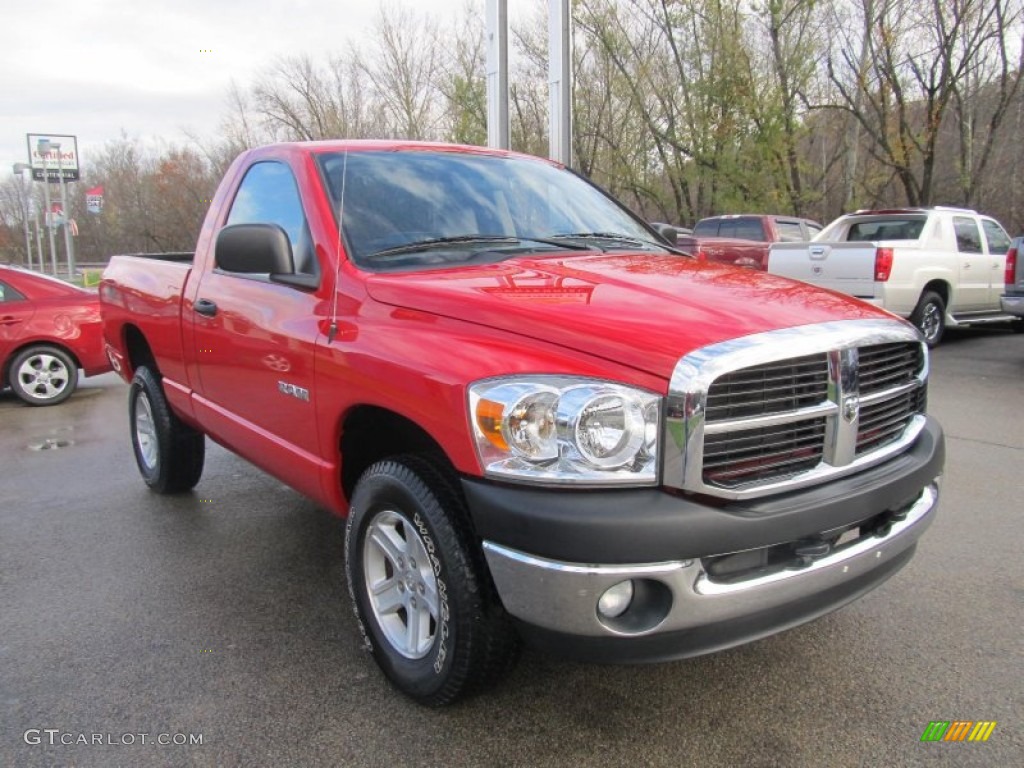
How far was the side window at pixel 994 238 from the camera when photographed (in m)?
11.8

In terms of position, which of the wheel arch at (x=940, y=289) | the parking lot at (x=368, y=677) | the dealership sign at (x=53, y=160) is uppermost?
the dealership sign at (x=53, y=160)

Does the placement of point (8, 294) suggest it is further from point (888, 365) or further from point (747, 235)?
point (747, 235)

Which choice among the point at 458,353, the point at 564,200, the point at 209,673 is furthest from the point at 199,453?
the point at 458,353

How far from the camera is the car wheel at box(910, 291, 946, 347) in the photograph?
10344 millimetres

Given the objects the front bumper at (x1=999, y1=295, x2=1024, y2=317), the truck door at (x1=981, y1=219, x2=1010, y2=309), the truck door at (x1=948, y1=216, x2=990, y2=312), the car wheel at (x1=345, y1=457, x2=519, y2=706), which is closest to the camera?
the car wheel at (x1=345, y1=457, x2=519, y2=706)

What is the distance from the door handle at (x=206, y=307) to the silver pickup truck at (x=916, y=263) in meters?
7.56

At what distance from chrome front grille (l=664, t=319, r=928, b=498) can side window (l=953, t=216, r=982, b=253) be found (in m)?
10.1

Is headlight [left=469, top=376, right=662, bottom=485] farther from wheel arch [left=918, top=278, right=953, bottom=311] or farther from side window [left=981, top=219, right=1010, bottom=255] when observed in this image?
side window [left=981, top=219, right=1010, bottom=255]

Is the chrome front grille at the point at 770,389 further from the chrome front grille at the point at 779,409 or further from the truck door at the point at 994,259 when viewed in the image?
the truck door at the point at 994,259

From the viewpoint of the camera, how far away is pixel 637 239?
3.72m

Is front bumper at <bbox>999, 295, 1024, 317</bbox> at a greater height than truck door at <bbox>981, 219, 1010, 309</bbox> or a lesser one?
lesser

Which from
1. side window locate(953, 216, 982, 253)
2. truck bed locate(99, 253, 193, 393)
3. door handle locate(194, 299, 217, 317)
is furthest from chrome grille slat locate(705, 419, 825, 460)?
side window locate(953, 216, 982, 253)

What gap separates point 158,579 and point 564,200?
2607 millimetres

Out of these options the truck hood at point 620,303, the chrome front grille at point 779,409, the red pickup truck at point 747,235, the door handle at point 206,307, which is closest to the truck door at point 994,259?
the red pickup truck at point 747,235
